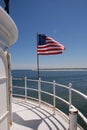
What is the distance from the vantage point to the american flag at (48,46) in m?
6.91

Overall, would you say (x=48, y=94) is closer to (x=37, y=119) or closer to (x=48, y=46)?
(x=48, y=46)

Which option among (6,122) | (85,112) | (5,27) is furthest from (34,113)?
(85,112)

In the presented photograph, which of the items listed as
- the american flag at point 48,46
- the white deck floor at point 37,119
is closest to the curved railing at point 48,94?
the white deck floor at point 37,119

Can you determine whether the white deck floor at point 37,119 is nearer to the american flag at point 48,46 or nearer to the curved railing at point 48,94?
the curved railing at point 48,94

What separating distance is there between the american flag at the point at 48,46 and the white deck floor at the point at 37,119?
2.16 meters

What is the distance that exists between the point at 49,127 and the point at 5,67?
2133 mm

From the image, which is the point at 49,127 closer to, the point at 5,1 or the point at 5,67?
the point at 5,67

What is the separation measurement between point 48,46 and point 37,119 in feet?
10.2

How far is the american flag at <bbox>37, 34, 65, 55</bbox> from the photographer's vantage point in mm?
6909

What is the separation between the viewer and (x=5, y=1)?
173 inches

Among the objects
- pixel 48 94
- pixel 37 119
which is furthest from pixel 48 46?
pixel 48 94

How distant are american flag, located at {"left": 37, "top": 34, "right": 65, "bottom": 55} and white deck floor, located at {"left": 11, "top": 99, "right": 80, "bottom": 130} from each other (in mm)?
2162

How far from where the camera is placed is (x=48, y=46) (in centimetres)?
728

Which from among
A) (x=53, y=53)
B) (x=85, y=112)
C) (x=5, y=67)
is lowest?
(x=85, y=112)
